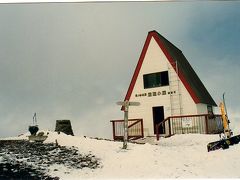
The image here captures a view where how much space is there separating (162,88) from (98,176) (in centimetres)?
1207

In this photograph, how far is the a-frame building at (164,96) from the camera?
21.6 meters

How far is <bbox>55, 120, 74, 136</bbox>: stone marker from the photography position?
21.8 m

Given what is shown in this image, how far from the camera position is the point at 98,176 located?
12328mm

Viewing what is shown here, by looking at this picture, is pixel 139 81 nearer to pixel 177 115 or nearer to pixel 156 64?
pixel 156 64

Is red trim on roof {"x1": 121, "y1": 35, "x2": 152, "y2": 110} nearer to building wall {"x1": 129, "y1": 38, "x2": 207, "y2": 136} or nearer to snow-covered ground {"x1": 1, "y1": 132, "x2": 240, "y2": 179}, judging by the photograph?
building wall {"x1": 129, "y1": 38, "x2": 207, "y2": 136}

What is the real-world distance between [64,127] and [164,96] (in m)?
7.26

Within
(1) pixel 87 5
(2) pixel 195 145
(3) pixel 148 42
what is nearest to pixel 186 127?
(2) pixel 195 145

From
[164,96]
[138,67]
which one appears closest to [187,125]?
[164,96]

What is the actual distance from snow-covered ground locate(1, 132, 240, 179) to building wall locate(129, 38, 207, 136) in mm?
5285

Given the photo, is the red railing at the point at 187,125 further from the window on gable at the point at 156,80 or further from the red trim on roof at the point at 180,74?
the window on gable at the point at 156,80

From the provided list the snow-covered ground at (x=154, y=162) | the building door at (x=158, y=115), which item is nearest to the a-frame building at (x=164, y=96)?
the building door at (x=158, y=115)

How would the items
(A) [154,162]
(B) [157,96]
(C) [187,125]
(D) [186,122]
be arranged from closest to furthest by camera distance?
(A) [154,162] → (C) [187,125] → (D) [186,122] → (B) [157,96]

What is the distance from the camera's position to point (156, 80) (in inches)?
923

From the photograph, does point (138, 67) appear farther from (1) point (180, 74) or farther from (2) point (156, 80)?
(1) point (180, 74)
